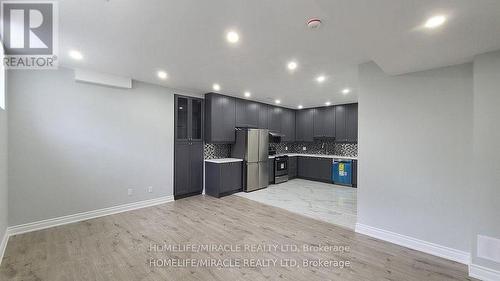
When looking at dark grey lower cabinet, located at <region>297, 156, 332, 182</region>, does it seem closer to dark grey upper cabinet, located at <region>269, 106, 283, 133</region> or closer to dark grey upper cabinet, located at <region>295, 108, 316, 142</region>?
dark grey upper cabinet, located at <region>295, 108, 316, 142</region>

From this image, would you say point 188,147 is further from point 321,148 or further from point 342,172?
point 321,148

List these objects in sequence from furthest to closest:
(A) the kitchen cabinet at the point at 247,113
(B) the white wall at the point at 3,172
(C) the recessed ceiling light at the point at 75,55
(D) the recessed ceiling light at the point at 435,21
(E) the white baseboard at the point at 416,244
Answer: (A) the kitchen cabinet at the point at 247,113, (C) the recessed ceiling light at the point at 75,55, (B) the white wall at the point at 3,172, (E) the white baseboard at the point at 416,244, (D) the recessed ceiling light at the point at 435,21

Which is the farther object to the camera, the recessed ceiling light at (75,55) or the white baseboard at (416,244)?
the recessed ceiling light at (75,55)

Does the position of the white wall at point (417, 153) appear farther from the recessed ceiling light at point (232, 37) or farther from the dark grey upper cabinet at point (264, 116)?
the dark grey upper cabinet at point (264, 116)

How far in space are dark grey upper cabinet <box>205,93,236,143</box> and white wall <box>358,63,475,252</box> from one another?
3287 mm

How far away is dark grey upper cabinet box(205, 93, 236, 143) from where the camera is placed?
16.7ft

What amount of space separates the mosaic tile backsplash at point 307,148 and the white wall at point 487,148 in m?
4.56

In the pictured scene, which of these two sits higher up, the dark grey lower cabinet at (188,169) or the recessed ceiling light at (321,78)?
the recessed ceiling light at (321,78)

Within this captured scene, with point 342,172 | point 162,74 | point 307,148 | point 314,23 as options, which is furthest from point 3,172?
point 307,148

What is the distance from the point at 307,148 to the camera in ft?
26.1

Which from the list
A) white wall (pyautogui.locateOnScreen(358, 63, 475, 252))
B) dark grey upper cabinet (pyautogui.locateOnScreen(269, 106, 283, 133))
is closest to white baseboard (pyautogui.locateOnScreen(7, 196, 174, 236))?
dark grey upper cabinet (pyautogui.locateOnScreen(269, 106, 283, 133))

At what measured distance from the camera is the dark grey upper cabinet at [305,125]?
24.1 ft

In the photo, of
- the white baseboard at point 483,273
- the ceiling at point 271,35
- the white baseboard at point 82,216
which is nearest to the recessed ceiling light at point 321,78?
the ceiling at point 271,35

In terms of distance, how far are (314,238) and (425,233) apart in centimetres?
139
